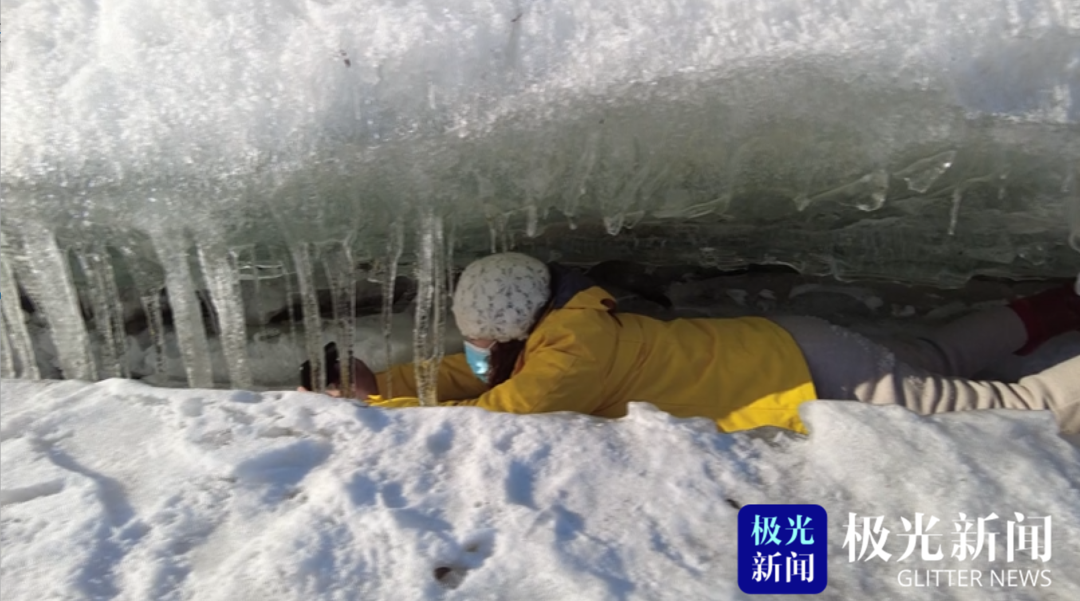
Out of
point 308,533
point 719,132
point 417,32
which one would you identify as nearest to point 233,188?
point 417,32

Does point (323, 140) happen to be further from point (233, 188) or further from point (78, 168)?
point (78, 168)

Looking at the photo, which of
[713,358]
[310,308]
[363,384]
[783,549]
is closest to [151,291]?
[310,308]

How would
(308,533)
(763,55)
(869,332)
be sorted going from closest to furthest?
(308,533) < (763,55) < (869,332)

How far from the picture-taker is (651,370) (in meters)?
2.12

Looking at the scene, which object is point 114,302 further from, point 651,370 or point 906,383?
point 906,383

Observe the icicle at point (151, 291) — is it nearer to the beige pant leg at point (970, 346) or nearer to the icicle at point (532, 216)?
the icicle at point (532, 216)

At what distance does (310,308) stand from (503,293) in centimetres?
48

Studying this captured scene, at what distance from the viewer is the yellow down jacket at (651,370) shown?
2051 millimetres

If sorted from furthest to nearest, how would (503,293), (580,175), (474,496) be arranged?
(503,293) < (580,175) < (474,496)

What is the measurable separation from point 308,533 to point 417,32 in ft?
2.96

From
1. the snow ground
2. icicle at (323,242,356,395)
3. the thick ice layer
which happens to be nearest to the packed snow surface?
the snow ground

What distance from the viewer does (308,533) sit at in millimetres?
1378

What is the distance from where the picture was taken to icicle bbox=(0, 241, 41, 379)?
1901 millimetres

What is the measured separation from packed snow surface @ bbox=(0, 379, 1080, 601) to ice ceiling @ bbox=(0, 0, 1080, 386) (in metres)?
0.42
